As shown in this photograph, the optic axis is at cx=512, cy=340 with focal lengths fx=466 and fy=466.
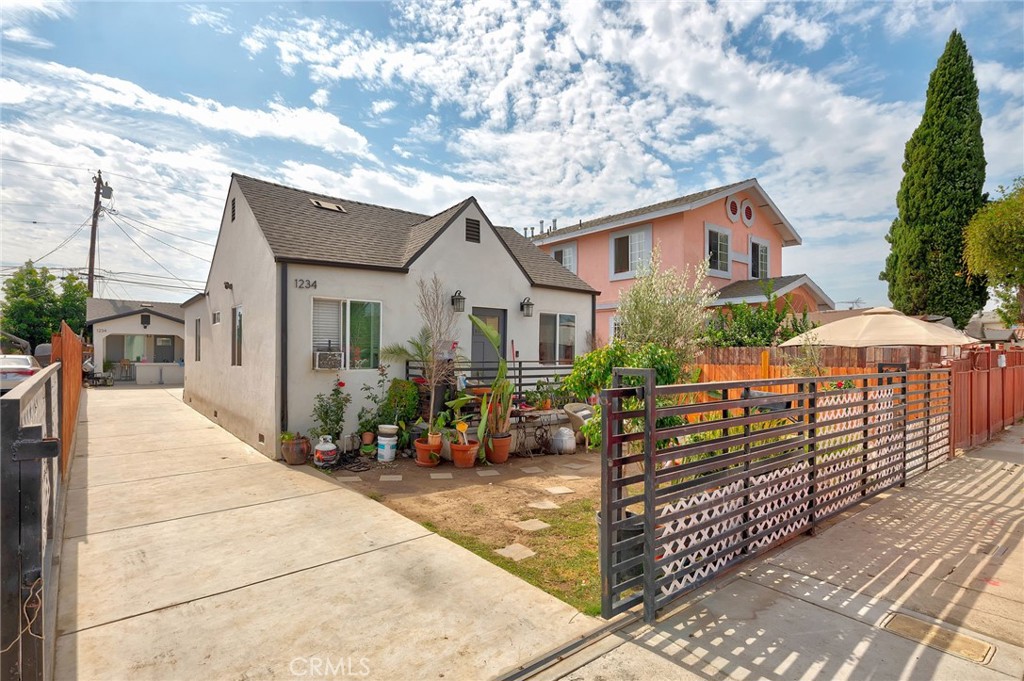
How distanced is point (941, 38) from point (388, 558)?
22915 mm

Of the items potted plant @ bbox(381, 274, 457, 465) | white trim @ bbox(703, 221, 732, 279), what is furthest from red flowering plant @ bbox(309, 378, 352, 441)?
white trim @ bbox(703, 221, 732, 279)

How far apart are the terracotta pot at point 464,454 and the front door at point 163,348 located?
81.4ft

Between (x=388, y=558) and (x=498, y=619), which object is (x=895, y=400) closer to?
(x=498, y=619)

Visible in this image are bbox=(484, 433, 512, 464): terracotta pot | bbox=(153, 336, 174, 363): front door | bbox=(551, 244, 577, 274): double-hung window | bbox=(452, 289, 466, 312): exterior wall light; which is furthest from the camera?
bbox=(153, 336, 174, 363): front door

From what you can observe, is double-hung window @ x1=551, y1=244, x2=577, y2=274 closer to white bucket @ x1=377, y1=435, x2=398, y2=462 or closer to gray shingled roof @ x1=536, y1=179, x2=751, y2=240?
gray shingled roof @ x1=536, y1=179, x2=751, y2=240

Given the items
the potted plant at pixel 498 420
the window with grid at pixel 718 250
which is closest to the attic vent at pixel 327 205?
the potted plant at pixel 498 420

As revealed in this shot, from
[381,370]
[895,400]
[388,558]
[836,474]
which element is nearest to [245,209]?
[381,370]

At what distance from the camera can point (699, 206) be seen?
1482 cm

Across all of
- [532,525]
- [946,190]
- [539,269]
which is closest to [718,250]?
[539,269]

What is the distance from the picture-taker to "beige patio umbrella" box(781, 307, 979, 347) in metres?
7.89

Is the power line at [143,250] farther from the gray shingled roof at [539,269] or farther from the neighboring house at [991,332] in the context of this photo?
the neighboring house at [991,332]

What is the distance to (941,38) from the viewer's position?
15.7m

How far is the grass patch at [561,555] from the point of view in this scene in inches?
138

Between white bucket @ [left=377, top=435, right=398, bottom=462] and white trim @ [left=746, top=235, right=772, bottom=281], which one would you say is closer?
white bucket @ [left=377, top=435, right=398, bottom=462]
